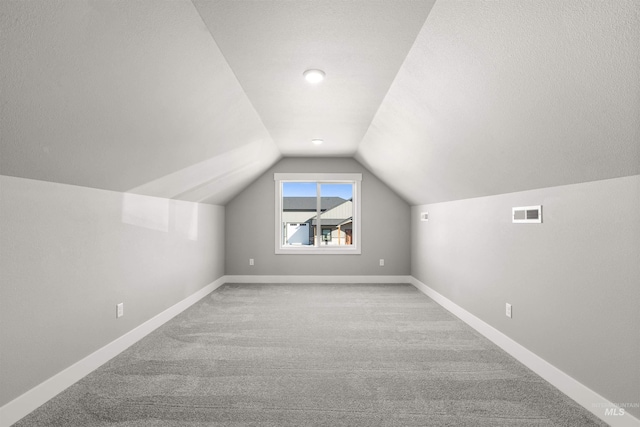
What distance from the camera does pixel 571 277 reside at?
216 cm

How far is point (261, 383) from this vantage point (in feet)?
7.55

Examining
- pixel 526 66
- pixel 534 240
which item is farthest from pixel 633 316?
pixel 526 66

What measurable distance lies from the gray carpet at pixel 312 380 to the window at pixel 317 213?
2312 mm

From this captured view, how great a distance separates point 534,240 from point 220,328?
301 cm

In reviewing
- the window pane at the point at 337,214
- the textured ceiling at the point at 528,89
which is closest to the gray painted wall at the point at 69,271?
the textured ceiling at the point at 528,89

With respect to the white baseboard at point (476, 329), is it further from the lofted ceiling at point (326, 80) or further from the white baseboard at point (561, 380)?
the lofted ceiling at point (326, 80)

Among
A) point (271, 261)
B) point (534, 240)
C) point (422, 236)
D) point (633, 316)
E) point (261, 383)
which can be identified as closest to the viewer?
point (633, 316)

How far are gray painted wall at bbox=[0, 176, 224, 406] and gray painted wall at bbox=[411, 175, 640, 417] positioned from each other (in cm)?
338

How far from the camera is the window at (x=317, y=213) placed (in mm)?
5875

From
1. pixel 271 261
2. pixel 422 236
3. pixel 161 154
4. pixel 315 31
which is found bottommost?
pixel 271 261

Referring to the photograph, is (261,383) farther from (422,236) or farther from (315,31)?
(422,236)

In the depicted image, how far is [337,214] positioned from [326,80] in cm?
398

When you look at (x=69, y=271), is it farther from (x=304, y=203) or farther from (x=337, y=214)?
(x=337, y=214)

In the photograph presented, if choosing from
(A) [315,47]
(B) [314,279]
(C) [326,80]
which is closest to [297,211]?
(B) [314,279]
